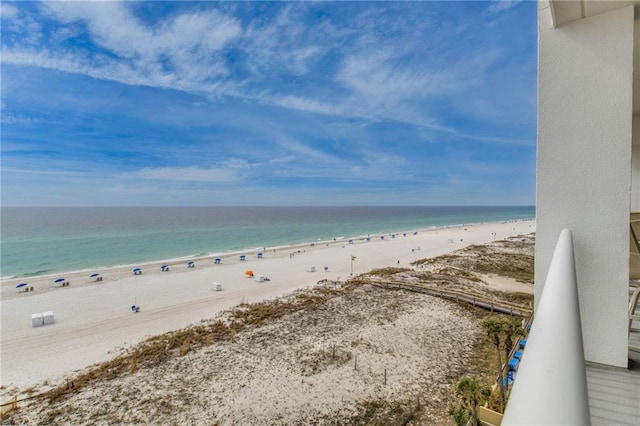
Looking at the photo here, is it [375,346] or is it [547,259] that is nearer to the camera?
[547,259]

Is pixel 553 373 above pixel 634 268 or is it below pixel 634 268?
above

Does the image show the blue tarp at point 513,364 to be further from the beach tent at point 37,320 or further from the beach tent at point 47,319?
the beach tent at point 37,320

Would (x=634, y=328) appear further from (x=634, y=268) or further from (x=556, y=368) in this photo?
(x=556, y=368)

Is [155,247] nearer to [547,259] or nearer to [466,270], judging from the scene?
[466,270]

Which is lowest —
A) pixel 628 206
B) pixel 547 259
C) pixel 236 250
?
pixel 236 250

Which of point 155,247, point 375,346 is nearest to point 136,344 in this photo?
point 375,346

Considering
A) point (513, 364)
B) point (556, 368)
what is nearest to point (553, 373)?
point (556, 368)
